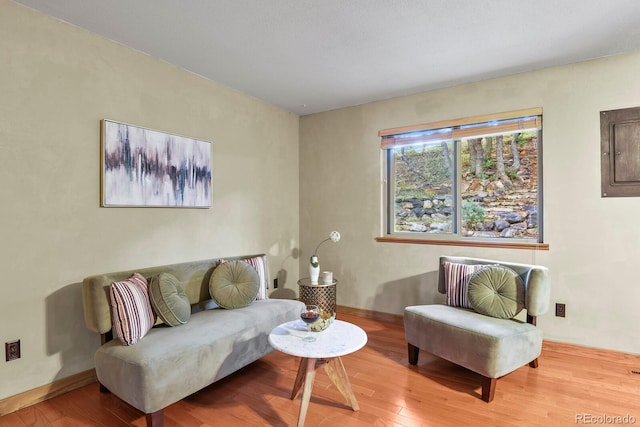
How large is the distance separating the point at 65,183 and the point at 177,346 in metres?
1.36

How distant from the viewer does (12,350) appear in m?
2.04

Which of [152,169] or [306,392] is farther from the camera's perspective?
[152,169]

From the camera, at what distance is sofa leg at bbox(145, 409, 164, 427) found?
1.81 meters

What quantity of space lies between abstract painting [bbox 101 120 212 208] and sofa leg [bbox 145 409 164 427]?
1475 mm

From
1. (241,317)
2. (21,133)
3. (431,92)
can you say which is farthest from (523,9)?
(21,133)

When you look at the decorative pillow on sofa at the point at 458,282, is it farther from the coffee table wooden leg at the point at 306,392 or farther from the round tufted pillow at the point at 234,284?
the round tufted pillow at the point at 234,284

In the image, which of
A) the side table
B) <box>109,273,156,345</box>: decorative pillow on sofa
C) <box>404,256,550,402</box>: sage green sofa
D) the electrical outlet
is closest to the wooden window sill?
<box>404,256,550,402</box>: sage green sofa

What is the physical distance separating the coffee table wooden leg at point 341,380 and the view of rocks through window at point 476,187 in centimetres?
203

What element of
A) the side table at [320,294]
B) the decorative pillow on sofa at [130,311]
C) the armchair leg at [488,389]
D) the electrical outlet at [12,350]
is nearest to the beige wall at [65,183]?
the electrical outlet at [12,350]

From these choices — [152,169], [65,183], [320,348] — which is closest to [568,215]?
[320,348]

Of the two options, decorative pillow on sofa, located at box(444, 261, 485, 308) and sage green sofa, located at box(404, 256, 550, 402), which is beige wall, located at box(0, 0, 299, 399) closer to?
sage green sofa, located at box(404, 256, 550, 402)

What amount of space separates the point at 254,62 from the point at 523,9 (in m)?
1.98

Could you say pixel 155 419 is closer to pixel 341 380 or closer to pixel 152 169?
pixel 341 380

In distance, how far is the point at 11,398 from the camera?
2.02 meters
